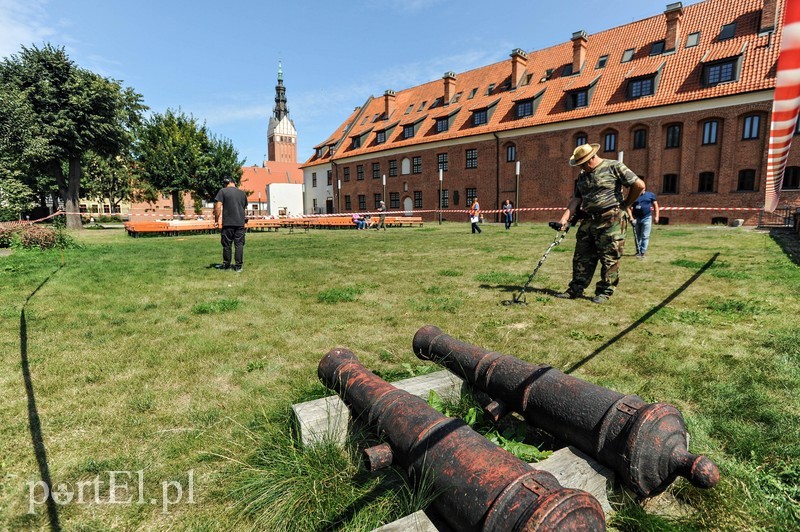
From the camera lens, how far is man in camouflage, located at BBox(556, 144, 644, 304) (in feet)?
18.5

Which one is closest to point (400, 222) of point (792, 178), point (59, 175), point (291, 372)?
point (792, 178)

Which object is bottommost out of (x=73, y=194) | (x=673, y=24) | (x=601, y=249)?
(x=601, y=249)

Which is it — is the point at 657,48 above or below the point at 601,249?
above

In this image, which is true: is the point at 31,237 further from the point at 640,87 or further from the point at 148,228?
the point at 640,87

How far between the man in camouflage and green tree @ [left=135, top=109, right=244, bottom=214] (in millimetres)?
39177

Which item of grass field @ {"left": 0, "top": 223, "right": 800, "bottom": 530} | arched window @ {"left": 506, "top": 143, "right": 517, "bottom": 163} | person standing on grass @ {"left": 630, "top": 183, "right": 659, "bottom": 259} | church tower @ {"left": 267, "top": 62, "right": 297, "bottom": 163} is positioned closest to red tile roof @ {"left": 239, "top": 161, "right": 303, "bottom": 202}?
church tower @ {"left": 267, "top": 62, "right": 297, "bottom": 163}

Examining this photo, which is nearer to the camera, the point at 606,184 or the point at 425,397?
the point at 425,397

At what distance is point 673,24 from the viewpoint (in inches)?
1116

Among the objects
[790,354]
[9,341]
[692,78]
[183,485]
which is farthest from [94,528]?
[692,78]

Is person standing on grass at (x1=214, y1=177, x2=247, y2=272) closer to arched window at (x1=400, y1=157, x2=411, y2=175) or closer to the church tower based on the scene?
arched window at (x1=400, y1=157, x2=411, y2=175)

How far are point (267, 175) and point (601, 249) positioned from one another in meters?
103

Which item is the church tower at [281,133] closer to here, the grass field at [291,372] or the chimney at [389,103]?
the chimney at [389,103]

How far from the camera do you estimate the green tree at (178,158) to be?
36.8m

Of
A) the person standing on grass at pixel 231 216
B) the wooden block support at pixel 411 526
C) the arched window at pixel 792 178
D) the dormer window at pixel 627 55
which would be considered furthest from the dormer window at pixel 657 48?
the wooden block support at pixel 411 526
